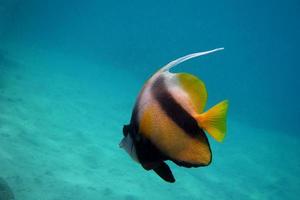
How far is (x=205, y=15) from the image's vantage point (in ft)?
273

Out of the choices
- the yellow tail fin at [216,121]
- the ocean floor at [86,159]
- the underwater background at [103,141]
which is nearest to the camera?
the yellow tail fin at [216,121]

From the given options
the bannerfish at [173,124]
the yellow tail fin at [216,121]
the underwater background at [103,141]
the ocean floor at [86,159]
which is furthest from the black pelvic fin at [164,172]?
the underwater background at [103,141]

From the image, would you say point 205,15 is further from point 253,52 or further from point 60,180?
point 60,180

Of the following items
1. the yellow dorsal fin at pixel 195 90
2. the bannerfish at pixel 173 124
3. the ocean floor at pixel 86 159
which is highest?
the yellow dorsal fin at pixel 195 90

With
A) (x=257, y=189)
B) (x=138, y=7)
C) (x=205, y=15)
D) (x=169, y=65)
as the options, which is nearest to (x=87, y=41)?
(x=138, y=7)

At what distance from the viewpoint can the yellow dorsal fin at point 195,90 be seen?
775 mm

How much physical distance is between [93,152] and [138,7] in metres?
81.0

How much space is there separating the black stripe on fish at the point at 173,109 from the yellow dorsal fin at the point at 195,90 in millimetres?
30

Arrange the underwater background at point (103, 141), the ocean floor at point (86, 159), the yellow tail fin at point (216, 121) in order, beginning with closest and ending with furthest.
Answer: the yellow tail fin at point (216, 121) → the ocean floor at point (86, 159) → the underwater background at point (103, 141)

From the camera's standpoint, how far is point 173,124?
0.78 metres

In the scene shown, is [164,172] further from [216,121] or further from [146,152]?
[216,121]

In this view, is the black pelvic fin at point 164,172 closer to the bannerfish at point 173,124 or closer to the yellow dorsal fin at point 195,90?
the bannerfish at point 173,124

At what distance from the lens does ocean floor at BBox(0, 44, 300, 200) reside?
24.4ft

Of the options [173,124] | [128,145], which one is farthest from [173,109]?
[128,145]
